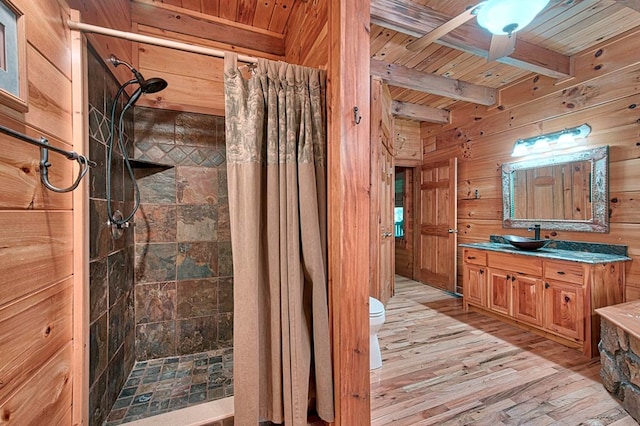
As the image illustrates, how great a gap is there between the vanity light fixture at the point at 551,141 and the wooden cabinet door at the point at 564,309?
4.82 feet

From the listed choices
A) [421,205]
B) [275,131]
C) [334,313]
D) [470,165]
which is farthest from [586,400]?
[421,205]

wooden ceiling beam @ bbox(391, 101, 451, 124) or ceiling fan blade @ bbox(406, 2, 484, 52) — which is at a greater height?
wooden ceiling beam @ bbox(391, 101, 451, 124)

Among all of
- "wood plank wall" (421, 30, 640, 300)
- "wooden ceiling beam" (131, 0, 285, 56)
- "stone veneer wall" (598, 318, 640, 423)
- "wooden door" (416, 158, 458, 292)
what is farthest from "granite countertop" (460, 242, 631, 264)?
"wooden ceiling beam" (131, 0, 285, 56)

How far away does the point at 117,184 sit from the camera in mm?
1590

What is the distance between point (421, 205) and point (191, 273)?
373cm

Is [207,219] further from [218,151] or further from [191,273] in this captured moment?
[218,151]

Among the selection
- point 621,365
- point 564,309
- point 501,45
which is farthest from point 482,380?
point 501,45

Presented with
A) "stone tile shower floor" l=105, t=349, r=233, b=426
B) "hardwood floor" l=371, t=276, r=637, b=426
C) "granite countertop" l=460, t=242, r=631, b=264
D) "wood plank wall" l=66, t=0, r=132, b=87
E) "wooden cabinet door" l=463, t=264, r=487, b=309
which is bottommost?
"hardwood floor" l=371, t=276, r=637, b=426

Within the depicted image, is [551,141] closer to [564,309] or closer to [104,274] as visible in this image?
[564,309]

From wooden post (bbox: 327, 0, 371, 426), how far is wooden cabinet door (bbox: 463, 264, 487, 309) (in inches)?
94.8

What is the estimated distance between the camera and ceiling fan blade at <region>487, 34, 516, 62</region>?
5.24ft

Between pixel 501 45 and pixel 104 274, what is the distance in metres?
2.82

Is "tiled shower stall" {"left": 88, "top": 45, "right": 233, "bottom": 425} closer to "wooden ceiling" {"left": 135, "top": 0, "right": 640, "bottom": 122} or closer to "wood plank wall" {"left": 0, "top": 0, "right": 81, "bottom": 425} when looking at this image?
"wood plank wall" {"left": 0, "top": 0, "right": 81, "bottom": 425}

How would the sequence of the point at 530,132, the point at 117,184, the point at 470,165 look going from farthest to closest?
the point at 470,165, the point at 530,132, the point at 117,184
